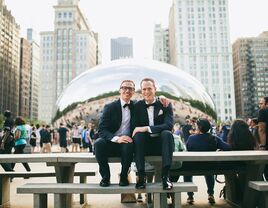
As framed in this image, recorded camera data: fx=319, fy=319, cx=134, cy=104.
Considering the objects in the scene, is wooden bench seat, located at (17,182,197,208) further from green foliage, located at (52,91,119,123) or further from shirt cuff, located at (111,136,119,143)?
green foliage, located at (52,91,119,123)

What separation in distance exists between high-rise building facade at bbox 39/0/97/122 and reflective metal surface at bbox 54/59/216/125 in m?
115

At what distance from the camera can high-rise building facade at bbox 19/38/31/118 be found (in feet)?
395

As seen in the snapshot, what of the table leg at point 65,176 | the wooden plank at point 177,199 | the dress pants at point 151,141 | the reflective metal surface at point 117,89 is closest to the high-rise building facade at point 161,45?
the reflective metal surface at point 117,89

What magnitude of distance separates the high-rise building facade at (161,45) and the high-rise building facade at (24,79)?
55.9 metres

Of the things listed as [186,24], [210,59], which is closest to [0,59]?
[186,24]

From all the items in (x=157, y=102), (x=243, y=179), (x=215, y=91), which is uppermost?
(x=215, y=91)

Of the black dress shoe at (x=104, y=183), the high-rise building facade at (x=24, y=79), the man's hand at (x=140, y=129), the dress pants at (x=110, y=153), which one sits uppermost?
the high-rise building facade at (x=24, y=79)

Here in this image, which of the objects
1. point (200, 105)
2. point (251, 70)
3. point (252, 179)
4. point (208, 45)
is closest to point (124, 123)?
point (252, 179)

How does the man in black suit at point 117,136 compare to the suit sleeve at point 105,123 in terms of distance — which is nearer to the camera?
the man in black suit at point 117,136

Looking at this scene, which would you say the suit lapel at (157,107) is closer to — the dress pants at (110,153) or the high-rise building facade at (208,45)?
the dress pants at (110,153)

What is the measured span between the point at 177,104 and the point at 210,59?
107124 millimetres

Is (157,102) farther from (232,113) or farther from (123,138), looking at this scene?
(232,113)

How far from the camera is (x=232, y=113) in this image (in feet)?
358

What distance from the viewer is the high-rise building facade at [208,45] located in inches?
4328
